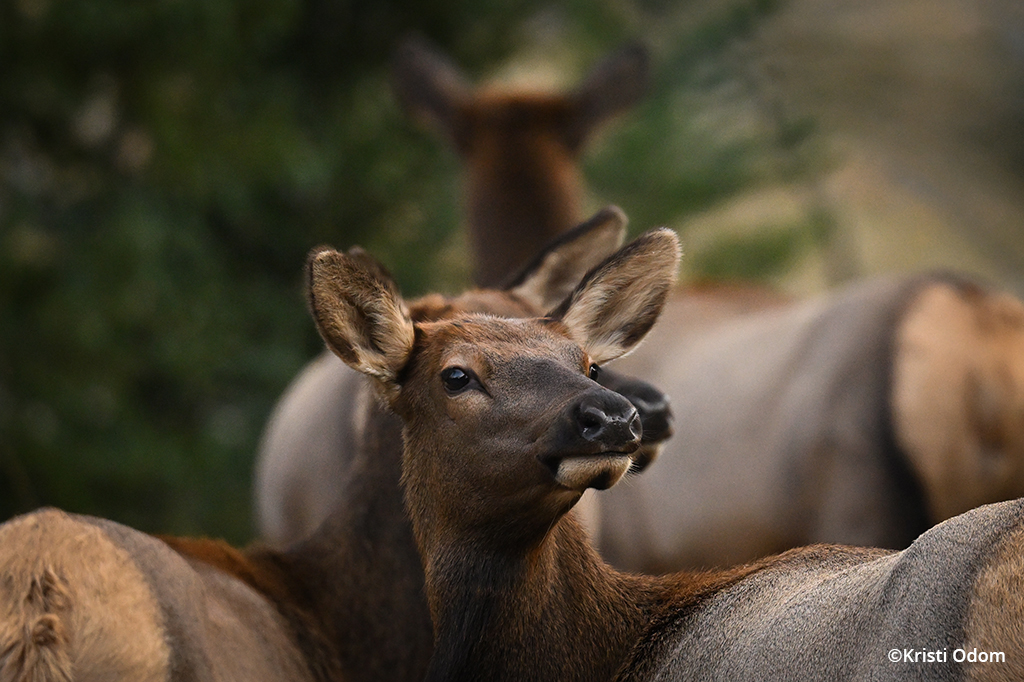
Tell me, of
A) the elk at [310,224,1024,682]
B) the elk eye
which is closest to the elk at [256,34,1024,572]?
the elk at [310,224,1024,682]

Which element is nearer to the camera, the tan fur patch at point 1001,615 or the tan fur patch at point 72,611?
the tan fur patch at point 1001,615

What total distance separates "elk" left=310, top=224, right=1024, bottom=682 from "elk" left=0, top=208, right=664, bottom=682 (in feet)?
1.26

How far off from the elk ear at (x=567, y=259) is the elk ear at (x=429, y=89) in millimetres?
3577

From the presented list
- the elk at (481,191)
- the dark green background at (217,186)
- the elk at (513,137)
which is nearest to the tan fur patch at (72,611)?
the elk at (481,191)

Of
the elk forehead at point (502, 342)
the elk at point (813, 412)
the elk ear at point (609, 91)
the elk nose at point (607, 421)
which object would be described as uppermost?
the elk ear at point (609, 91)

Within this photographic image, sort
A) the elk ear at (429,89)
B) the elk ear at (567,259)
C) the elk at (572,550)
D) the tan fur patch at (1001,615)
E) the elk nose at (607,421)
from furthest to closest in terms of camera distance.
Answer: the elk ear at (429,89)
the elk ear at (567,259)
the elk nose at (607,421)
the elk at (572,550)
the tan fur patch at (1001,615)

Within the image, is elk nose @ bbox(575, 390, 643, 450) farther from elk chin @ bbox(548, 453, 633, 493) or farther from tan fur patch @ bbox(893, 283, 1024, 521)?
tan fur patch @ bbox(893, 283, 1024, 521)

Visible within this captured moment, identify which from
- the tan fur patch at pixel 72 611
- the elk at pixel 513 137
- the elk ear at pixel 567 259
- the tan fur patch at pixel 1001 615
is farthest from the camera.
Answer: the elk at pixel 513 137

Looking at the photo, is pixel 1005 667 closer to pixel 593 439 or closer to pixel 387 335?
pixel 593 439

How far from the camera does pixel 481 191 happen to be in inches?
317

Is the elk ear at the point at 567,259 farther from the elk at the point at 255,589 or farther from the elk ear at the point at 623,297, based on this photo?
the elk ear at the point at 623,297

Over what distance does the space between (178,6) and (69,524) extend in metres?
6.43

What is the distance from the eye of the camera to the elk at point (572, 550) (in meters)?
2.88

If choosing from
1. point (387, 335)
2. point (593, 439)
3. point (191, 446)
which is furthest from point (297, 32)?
point (593, 439)
